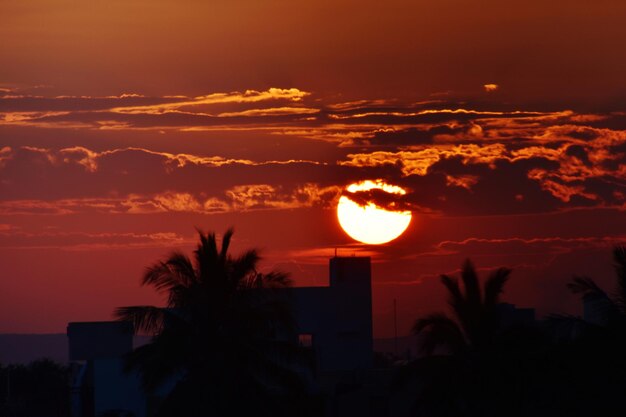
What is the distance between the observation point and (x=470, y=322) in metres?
44.5

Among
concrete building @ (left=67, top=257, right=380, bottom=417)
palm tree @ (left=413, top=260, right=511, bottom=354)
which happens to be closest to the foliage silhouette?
palm tree @ (left=413, top=260, right=511, bottom=354)

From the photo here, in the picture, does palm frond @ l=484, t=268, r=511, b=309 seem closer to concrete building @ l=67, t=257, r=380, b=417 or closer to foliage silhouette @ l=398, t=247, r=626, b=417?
foliage silhouette @ l=398, t=247, r=626, b=417

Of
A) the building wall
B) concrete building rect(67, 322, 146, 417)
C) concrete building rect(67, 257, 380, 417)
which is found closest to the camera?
concrete building rect(67, 322, 146, 417)

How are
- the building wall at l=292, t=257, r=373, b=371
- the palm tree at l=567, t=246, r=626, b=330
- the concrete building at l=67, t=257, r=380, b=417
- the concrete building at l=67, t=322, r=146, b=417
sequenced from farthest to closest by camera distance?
the building wall at l=292, t=257, r=373, b=371 < the concrete building at l=67, t=257, r=380, b=417 < the concrete building at l=67, t=322, r=146, b=417 < the palm tree at l=567, t=246, r=626, b=330

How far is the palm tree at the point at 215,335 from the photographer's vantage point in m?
43.6

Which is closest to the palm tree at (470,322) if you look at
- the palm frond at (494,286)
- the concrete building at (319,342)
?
the palm frond at (494,286)

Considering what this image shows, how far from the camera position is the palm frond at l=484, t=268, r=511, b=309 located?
44.6 metres

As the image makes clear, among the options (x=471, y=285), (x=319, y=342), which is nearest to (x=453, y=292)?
(x=471, y=285)

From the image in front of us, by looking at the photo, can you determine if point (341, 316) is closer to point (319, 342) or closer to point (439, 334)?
point (319, 342)

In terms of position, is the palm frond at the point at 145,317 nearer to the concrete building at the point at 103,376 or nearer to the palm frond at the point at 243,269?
the palm frond at the point at 243,269

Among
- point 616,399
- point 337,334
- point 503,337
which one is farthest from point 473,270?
point 337,334

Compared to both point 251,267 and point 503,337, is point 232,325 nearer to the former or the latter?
point 251,267

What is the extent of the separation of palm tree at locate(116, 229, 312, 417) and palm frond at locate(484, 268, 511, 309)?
Result: 6521mm

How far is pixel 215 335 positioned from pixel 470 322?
8.30m
